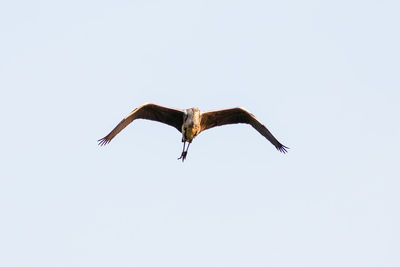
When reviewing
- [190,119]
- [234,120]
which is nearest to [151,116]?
[190,119]

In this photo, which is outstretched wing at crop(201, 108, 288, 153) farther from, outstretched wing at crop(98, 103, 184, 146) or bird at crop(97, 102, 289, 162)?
outstretched wing at crop(98, 103, 184, 146)

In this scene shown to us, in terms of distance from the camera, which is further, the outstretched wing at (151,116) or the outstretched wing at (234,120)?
the outstretched wing at (234,120)

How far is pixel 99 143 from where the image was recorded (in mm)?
23766

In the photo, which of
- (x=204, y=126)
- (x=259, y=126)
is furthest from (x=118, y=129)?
(x=259, y=126)

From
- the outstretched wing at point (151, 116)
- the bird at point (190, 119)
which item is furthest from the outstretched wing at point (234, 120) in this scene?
the outstretched wing at point (151, 116)

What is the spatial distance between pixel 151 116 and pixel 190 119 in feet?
Answer: 4.68

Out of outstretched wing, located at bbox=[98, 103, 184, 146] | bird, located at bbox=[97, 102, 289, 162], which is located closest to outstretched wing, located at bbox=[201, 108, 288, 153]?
bird, located at bbox=[97, 102, 289, 162]

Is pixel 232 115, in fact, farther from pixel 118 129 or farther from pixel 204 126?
pixel 118 129

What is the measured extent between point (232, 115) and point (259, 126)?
89 cm

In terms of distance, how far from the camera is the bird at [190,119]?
2397cm

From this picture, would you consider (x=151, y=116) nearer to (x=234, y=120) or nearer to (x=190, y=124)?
(x=190, y=124)

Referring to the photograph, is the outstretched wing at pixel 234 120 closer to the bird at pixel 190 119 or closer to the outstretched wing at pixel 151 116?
the bird at pixel 190 119

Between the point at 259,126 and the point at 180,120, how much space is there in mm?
2423

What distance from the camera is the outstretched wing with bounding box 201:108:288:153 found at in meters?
24.5
